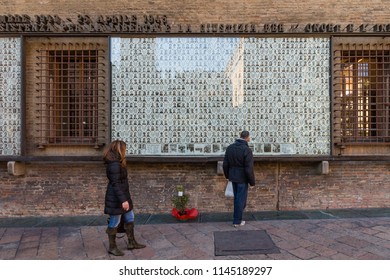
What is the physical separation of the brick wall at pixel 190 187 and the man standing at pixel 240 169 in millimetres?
1197

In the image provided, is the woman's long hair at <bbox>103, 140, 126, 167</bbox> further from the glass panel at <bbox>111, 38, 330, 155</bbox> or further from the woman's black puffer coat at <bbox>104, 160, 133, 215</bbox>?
the glass panel at <bbox>111, 38, 330, 155</bbox>

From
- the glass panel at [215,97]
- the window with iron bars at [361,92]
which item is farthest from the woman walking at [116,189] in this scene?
the window with iron bars at [361,92]

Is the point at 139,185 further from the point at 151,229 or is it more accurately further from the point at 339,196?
the point at 339,196

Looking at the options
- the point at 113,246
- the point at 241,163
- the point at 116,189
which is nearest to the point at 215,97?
the point at 241,163

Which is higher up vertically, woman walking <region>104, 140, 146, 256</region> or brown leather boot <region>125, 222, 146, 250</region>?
woman walking <region>104, 140, 146, 256</region>

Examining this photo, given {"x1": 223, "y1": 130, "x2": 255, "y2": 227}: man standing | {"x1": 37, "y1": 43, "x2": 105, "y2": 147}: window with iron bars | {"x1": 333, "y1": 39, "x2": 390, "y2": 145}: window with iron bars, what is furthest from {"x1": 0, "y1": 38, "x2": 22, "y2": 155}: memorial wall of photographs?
{"x1": 333, "y1": 39, "x2": 390, "y2": 145}: window with iron bars

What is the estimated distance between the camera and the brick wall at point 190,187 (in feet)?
21.2

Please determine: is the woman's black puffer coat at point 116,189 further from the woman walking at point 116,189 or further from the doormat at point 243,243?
the doormat at point 243,243

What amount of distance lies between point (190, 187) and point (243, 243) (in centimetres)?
231

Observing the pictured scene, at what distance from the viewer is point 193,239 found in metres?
4.71

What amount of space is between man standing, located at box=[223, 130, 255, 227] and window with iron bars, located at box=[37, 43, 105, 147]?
130 inches

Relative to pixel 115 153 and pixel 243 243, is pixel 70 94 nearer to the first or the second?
pixel 115 153

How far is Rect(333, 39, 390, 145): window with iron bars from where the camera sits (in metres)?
6.48
